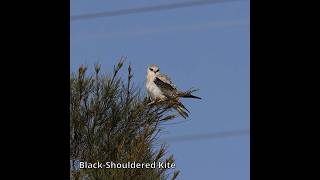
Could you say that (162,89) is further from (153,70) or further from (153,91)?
(153,70)

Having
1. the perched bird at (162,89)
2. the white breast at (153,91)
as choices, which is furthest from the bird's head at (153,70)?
the white breast at (153,91)

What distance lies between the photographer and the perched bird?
15.6 ft

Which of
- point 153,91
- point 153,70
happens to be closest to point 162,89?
point 153,91

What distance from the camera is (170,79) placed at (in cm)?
496

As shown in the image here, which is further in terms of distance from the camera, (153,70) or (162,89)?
(162,89)

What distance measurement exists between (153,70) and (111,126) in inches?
18.8

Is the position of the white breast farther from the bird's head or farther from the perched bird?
the bird's head

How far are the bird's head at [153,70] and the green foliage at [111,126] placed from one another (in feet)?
0.43

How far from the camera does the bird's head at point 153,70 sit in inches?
184

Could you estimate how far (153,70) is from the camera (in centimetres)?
476
